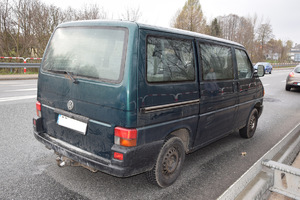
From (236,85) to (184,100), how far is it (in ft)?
5.66

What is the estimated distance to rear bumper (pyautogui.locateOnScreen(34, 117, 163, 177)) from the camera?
2.59m

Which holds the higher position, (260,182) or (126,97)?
(126,97)

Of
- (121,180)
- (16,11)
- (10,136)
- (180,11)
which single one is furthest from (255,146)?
(180,11)

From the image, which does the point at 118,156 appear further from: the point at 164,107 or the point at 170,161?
the point at 170,161

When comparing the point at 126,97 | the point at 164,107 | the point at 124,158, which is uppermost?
the point at 126,97

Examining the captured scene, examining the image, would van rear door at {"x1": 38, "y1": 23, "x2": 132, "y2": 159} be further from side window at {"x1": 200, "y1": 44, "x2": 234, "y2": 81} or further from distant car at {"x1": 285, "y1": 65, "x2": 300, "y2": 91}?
distant car at {"x1": 285, "y1": 65, "x2": 300, "y2": 91}

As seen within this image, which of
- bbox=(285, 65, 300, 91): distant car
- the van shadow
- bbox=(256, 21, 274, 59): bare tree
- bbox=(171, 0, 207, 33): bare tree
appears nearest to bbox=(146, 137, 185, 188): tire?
the van shadow

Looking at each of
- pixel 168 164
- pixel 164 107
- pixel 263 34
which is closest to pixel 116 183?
pixel 168 164

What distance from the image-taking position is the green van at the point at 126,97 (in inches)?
102

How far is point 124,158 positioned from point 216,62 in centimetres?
221

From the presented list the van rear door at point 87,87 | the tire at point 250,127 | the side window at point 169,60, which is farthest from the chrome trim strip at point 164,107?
the tire at point 250,127

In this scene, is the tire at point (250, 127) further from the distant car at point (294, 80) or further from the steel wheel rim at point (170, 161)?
the distant car at point (294, 80)

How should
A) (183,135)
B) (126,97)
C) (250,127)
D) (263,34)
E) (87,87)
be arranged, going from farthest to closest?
1. (263,34)
2. (250,127)
3. (183,135)
4. (87,87)
5. (126,97)

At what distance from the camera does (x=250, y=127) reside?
543cm
